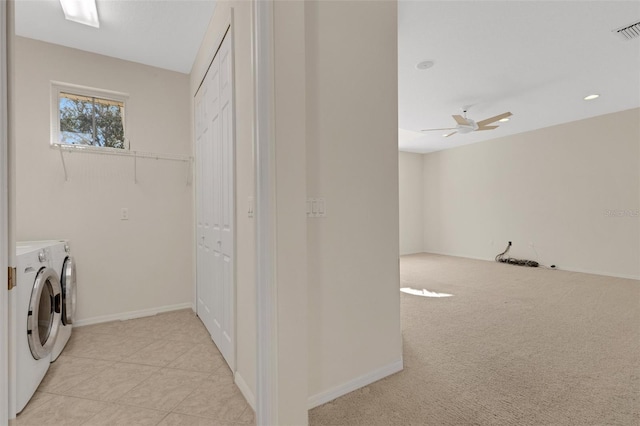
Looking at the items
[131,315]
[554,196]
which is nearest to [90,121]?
[131,315]

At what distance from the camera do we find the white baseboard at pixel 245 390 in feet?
5.38

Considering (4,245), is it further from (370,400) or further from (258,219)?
(370,400)

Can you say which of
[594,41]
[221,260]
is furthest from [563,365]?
[594,41]

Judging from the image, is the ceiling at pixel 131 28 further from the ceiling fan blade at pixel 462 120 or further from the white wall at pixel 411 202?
the white wall at pixel 411 202

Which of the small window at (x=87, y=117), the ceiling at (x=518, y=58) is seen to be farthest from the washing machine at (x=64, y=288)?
the ceiling at (x=518, y=58)

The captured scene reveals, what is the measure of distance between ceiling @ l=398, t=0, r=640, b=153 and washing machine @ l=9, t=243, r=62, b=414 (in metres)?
3.17

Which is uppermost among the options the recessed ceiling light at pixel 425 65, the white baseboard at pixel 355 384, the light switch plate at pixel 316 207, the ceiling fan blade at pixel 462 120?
the recessed ceiling light at pixel 425 65

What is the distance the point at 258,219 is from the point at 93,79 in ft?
9.85

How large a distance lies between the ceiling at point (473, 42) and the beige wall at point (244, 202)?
94 cm

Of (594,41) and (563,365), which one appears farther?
(594,41)

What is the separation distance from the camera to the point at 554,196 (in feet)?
17.5

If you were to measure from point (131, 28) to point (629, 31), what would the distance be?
455cm

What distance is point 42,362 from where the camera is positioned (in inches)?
72.8

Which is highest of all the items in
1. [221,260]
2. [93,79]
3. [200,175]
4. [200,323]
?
[93,79]
